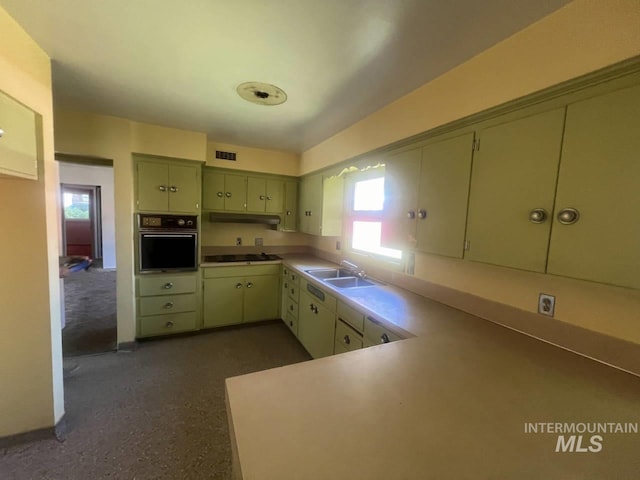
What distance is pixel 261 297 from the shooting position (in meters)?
3.45

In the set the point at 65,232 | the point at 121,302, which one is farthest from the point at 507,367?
the point at 65,232

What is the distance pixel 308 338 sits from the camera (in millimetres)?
2664

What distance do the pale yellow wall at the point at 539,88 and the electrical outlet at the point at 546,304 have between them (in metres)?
0.02

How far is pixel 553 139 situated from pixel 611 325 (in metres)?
0.86

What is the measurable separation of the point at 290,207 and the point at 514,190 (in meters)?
2.97

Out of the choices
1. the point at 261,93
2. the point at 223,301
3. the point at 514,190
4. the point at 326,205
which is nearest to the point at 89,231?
the point at 223,301

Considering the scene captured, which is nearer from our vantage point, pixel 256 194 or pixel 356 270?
pixel 356 270

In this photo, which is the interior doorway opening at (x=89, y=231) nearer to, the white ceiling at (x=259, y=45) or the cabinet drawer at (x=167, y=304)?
the cabinet drawer at (x=167, y=304)

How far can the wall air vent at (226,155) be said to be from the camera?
3.37 meters

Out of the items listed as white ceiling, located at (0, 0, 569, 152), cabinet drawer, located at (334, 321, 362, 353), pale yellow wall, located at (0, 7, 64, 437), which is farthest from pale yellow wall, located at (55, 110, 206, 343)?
cabinet drawer, located at (334, 321, 362, 353)

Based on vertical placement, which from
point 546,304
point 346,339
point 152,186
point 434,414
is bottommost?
point 346,339

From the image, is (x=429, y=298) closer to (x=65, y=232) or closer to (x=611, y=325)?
(x=611, y=325)

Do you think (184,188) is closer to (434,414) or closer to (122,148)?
(122,148)

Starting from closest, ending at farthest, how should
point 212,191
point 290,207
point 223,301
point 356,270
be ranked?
point 356,270
point 223,301
point 212,191
point 290,207
